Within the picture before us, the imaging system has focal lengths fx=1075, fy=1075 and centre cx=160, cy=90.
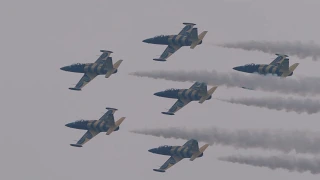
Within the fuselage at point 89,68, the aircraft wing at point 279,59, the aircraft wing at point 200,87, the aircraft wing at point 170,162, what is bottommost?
the aircraft wing at point 170,162

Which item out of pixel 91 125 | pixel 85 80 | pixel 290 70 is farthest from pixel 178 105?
pixel 290 70

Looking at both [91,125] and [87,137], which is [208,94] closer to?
[91,125]

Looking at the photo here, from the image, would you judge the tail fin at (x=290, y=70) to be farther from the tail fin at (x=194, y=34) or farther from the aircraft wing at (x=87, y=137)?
the aircraft wing at (x=87, y=137)

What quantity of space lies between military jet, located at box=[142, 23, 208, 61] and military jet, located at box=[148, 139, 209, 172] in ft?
42.4

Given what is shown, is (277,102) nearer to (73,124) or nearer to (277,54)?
(277,54)

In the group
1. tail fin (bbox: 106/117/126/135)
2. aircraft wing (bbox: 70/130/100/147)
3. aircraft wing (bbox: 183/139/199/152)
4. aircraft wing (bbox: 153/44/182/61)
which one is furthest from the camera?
aircraft wing (bbox: 70/130/100/147)

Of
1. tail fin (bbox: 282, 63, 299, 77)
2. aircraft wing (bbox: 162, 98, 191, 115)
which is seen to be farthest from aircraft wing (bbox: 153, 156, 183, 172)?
tail fin (bbox: 282, 63, 299, 77)

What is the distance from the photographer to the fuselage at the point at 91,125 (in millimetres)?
153125

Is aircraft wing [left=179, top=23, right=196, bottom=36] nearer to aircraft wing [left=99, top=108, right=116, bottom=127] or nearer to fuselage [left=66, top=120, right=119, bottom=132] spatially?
aircraft wing [left=99, top=108, right=116, bottom=127]

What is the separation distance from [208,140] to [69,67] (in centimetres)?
2593

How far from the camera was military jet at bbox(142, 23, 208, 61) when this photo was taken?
152m

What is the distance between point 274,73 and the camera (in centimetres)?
14350

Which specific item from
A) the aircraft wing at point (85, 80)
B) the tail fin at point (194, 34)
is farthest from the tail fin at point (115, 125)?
the tail fin at point (194, 34)

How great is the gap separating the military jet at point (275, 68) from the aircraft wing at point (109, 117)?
1923 centimetres
